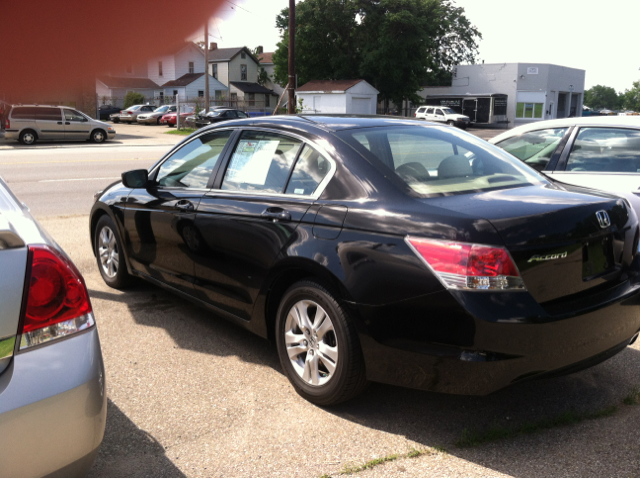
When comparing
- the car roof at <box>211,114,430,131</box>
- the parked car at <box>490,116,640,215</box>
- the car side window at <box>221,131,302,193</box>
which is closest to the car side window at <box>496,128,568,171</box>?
the parked car at <box>490,116,640,215</box>

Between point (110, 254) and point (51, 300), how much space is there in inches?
142

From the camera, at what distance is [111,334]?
4562 millimetres

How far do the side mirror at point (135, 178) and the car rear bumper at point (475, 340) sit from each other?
2.54m

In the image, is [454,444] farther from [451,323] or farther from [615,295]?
[615,295]

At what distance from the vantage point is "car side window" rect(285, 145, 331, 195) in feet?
12.0

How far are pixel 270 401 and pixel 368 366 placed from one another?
0.68 metres

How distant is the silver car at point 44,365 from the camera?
2082mm

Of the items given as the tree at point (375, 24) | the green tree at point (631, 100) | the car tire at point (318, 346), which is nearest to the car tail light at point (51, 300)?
the tree at point (375, 24)

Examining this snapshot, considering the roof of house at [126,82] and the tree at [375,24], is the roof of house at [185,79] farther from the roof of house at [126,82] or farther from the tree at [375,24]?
the tree at [375,24]

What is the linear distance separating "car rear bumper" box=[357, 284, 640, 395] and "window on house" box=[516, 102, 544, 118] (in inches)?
2307

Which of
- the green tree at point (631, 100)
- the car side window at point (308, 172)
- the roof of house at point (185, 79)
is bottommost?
the car side window at point (308, 172)

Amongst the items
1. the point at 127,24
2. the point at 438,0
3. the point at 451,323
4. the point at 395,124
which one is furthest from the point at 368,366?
the point at 127,24

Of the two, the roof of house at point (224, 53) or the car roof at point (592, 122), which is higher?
the roof of house at point (224, 53)

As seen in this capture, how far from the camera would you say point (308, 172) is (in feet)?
12.3
